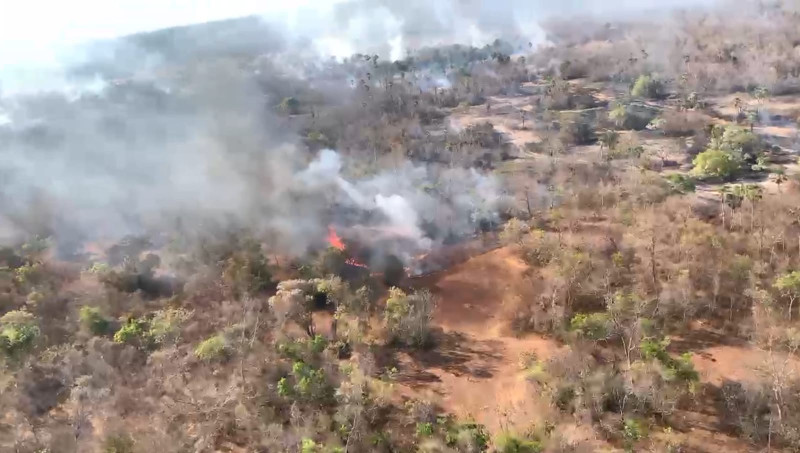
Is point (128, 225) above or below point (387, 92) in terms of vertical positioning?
below

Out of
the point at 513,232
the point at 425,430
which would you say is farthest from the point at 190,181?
the point at 425,430

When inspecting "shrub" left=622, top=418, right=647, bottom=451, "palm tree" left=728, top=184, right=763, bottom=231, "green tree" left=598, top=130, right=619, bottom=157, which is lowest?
"shrub" left=622, top=418, right=647, bottom=451

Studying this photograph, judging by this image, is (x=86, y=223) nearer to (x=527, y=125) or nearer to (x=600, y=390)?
(x=600, y=390)

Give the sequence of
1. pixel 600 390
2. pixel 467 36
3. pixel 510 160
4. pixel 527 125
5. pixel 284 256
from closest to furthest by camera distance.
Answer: pixel 600 390 < pixel 284 256 < pixel 510 160 < pixel 527 125 < pixel 467 36

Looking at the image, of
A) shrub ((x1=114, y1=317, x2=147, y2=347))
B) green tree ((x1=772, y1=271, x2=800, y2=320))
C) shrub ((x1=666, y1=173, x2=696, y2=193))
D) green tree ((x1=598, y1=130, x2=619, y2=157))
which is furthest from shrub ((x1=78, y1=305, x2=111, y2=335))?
green tree ((x1=598, y1=130, x2=619, y2=157))

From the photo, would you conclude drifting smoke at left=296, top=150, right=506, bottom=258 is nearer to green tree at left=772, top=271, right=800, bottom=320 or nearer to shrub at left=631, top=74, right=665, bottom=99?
green tree at left=772, top=271, right=800, bottom=320

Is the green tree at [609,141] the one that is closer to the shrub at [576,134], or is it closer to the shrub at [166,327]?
the shrub at [576,134]

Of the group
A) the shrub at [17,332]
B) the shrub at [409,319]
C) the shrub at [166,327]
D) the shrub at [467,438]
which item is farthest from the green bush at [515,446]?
the shrub at [17,332]

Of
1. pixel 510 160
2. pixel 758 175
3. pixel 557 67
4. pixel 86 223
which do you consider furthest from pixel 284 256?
pixel 557 67
